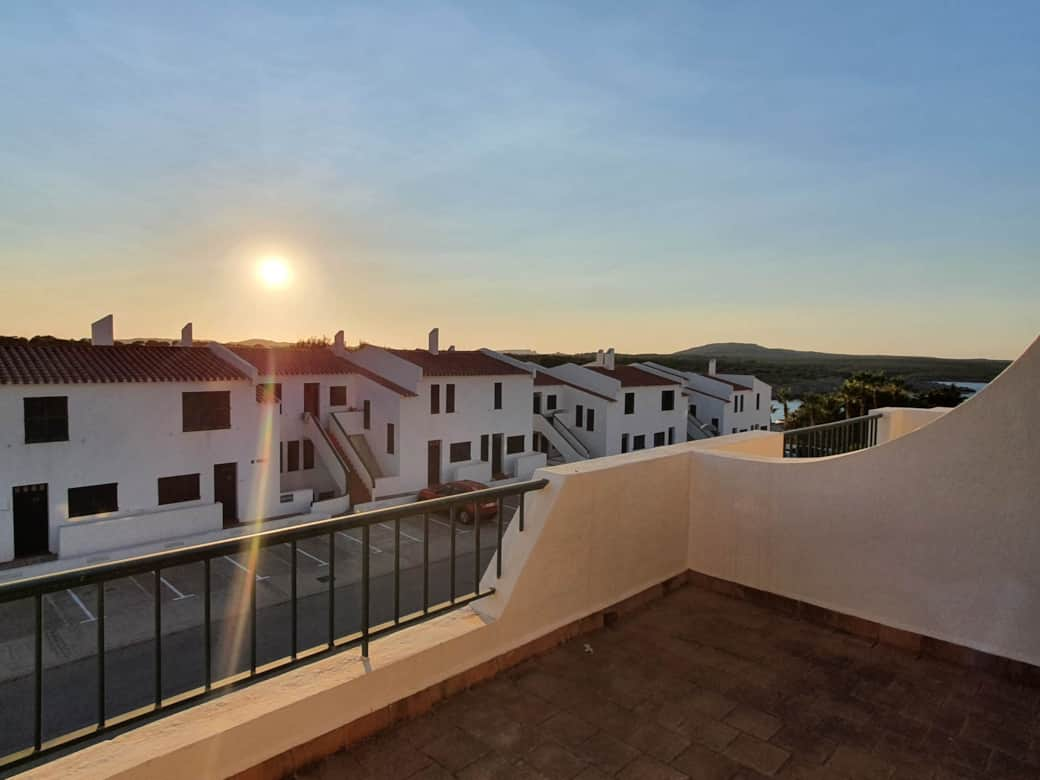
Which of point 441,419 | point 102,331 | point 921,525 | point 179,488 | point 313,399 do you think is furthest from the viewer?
point 441,419

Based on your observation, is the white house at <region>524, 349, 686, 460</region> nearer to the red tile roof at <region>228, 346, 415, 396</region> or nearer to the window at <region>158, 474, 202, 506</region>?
the red tile roof at <region>228, 346, 415, 396</region>

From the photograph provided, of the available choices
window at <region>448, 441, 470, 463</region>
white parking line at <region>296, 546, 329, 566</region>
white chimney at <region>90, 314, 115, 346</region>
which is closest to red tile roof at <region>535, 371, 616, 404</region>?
window at <region>448, 441, 470, 463</region>

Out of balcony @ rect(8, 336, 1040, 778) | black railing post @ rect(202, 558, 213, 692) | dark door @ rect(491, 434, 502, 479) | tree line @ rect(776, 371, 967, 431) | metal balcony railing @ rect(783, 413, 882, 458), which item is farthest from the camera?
dark door @ rect(491, 434, 502, 479)

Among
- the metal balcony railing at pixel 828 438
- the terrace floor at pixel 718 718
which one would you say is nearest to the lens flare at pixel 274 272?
the metal balcony railing at pixel 828 438

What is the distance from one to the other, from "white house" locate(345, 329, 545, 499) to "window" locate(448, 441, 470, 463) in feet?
0.13

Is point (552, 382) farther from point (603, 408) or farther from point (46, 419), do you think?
point (46, 419)

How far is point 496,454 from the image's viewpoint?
2678cm

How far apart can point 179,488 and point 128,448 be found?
181cm

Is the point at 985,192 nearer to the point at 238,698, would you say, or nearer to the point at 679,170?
the point at 679,170

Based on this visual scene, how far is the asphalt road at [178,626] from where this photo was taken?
399 inches

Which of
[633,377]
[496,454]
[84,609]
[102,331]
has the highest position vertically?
[102,331]

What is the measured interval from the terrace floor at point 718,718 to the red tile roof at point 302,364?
68.3ft

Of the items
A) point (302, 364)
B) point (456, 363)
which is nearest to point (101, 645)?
point (302, 364)

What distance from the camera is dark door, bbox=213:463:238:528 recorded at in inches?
752
